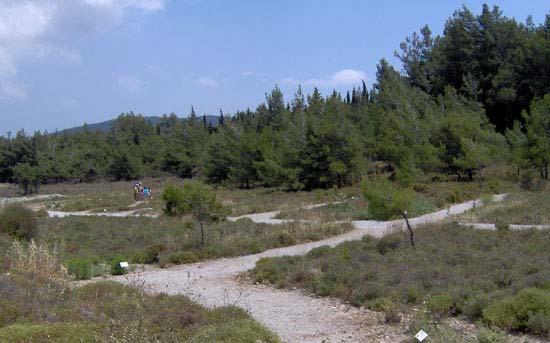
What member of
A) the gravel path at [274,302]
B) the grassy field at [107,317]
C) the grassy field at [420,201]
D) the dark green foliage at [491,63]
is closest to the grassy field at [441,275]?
the gravel path at [274,302]

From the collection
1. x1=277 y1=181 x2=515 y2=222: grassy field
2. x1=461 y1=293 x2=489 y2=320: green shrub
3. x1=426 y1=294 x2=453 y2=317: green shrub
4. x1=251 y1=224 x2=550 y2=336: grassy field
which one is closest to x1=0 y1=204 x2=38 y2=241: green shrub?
x1=251 y1=224 x2=550 y2=336: grassy field

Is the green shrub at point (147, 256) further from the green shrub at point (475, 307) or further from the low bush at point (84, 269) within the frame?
the green shrub at point (475, 307)

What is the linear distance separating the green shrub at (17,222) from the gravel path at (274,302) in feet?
25.3

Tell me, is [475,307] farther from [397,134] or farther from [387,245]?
[397,134]

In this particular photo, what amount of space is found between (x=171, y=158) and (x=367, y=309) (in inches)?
2676

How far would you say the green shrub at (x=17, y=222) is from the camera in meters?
20.6

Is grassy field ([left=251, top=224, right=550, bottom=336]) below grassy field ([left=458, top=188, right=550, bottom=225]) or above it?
above

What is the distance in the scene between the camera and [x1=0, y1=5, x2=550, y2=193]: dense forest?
41000 millimetres

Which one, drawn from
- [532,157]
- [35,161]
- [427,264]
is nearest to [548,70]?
[532,157]

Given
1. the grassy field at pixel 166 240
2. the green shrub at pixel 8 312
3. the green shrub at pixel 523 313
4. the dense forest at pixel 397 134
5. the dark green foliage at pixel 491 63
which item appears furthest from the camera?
the dark green foliage at pixel 491 63

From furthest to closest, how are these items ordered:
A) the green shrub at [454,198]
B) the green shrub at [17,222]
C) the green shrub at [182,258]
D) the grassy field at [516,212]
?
the green shrub at [454,198] < the green shrub at [17,222] < the grassy field at [516,212] < the green shrub at [182,258]

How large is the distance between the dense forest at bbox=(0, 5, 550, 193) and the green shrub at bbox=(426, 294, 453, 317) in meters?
23.8

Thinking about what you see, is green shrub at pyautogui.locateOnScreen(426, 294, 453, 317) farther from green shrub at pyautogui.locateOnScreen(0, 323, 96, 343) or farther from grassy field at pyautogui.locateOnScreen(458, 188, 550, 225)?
grassy field at pyautogui.locateOnScreen(458, 188, 550, 225)

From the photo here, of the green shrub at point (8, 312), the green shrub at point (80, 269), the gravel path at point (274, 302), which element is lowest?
the gravel path at point (274, 302)
